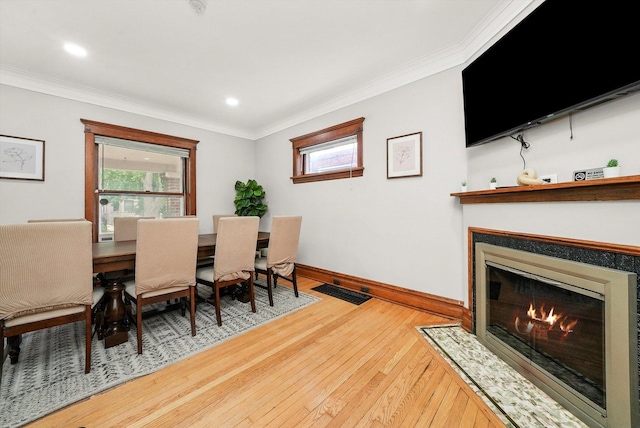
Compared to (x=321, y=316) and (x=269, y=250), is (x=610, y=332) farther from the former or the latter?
(x=269, y=250)

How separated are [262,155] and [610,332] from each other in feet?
15.4

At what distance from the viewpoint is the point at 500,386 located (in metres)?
1.47

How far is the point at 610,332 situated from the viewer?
116cm

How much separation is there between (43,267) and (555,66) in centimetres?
336

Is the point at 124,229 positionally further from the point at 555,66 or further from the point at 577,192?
the point at 555,66

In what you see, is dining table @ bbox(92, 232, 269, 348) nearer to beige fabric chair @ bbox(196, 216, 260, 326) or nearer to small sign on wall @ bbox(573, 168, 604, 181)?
beige fabric chair @ bbox(196, 216, 260, 326)

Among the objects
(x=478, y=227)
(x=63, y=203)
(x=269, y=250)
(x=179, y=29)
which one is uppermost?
(x=179, y=29)

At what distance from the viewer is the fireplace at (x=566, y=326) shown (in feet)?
3.64

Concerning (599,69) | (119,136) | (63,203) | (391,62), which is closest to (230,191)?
(119,136)

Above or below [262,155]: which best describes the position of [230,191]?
below

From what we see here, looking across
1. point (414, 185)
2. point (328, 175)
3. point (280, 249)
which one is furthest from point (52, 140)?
point (414, 185)

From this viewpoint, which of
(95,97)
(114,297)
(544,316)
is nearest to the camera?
(544,316)

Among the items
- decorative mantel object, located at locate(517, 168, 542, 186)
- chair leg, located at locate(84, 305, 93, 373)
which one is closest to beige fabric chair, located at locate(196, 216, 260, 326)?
chair leg, located at locate(84, 305, 93, 373)

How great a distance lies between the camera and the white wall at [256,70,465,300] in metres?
2.40
